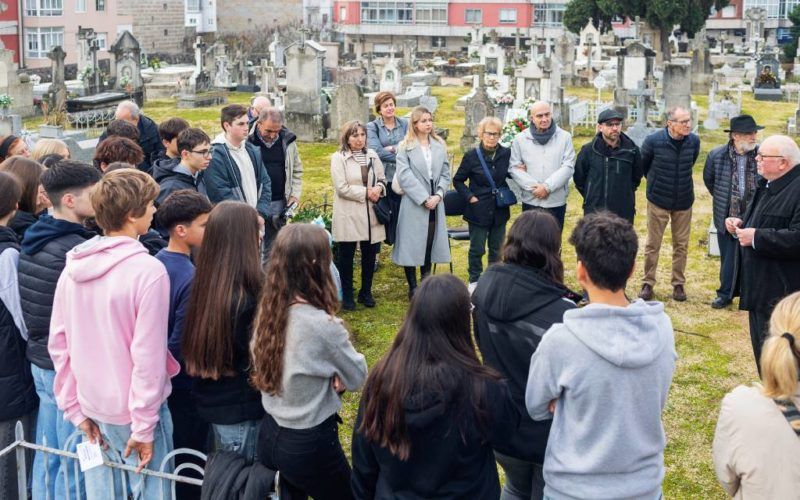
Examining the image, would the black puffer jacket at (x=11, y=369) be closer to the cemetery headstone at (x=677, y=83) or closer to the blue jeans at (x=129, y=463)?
the blue jeans at (x=129, y=463)

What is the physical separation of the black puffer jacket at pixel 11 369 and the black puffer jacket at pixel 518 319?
240cm

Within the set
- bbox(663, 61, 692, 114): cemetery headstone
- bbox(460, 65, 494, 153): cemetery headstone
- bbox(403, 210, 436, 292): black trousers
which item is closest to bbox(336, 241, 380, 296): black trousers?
bbox(403, 210, 436, 292): black trousers

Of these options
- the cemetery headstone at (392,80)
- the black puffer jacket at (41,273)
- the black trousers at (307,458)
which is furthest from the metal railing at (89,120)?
the black trousers at (307,458)

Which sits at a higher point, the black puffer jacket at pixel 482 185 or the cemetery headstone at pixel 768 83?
the cemetery headstone at pixel 768 83

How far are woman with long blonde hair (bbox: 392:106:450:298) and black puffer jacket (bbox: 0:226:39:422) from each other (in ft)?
13.4

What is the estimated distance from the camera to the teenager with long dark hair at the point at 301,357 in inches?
151

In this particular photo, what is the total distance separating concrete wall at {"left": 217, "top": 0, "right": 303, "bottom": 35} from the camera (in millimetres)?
65750

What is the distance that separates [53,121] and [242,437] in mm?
16547

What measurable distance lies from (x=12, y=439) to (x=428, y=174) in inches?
177

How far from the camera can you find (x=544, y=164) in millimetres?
8352

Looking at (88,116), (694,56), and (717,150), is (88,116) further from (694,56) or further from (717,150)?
(694,56)

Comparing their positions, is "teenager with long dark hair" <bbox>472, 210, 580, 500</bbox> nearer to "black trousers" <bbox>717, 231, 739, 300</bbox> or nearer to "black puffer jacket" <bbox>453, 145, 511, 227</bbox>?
"black puffer jacket" <bbox>453, 145, 511, 227</bbox>

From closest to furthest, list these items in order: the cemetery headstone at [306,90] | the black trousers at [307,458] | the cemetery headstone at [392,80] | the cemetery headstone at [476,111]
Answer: the black trousers at [307,458] < the cemetery headstone at [476,111] < the cemetery headstone at [306,90] < the cemetery headstone at [392,80]

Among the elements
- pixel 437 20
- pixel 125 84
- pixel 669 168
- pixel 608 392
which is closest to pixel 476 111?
pixel 669 168
